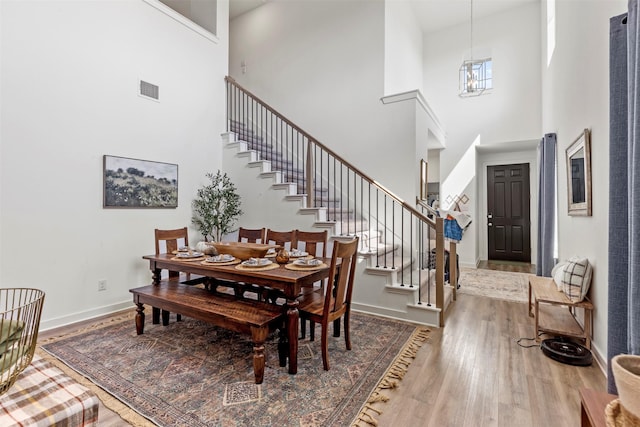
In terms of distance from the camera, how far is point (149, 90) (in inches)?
161

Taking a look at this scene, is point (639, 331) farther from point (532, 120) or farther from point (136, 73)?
point (532, 120)

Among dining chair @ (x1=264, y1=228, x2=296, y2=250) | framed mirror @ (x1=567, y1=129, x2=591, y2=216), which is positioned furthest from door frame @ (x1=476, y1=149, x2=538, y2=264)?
dining chair @ (x1=264, y1=228, x2=296, y2=250)

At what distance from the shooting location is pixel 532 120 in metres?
6.14

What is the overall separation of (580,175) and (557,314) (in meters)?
1.48

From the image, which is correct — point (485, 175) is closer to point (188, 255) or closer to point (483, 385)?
point (483, 385)

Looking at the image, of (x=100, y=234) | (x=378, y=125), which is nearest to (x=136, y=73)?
(x=100, y=234)

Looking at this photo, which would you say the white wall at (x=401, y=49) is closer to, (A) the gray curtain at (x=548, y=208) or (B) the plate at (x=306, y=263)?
(A) the gray curtain at (x=548, y=208)

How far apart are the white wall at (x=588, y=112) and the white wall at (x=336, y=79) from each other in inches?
74.3

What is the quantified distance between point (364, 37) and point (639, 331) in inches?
206

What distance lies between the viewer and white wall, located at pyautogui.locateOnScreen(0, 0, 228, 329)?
2.96 meters

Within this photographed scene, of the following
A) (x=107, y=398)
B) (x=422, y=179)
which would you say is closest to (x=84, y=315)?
(x=107, y=398)

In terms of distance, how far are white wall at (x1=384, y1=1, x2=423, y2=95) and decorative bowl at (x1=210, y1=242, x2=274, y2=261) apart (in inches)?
142

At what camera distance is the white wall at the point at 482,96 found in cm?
619

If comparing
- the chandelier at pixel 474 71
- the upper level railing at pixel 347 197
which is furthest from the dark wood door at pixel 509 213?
the upper level railing at pixel 347 197
